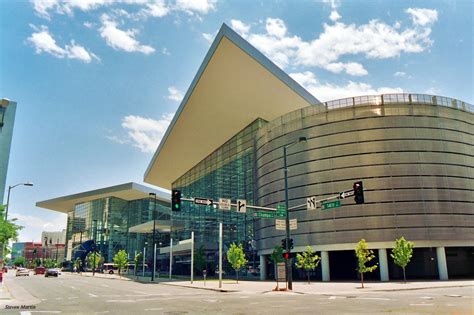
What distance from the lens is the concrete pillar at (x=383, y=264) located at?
1682 inches

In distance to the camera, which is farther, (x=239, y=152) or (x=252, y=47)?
(x=239, y=152)

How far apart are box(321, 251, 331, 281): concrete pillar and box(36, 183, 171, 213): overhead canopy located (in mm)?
68363

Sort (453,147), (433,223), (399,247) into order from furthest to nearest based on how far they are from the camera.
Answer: (453,147), (433,223), (399,247)

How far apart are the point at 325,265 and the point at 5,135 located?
268 feet

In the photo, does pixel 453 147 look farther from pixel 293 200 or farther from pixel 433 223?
pixel 293 200

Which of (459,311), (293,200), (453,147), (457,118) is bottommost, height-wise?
(459,311)

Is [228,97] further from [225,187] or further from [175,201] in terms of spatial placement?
[175,201]

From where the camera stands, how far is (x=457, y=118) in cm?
4847

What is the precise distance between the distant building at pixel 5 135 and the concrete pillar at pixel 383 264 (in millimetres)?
80106

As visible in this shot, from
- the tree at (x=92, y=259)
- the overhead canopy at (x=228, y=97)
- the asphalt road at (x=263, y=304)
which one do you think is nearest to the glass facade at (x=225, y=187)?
the overhead canopy at (x=228, y=97)

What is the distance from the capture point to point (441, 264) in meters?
42.8

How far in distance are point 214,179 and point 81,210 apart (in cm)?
7751

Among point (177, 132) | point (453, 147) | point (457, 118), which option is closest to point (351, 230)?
point (453, 147)

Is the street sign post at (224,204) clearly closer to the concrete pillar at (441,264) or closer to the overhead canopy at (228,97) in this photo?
the overhead canopy at (228,97)
